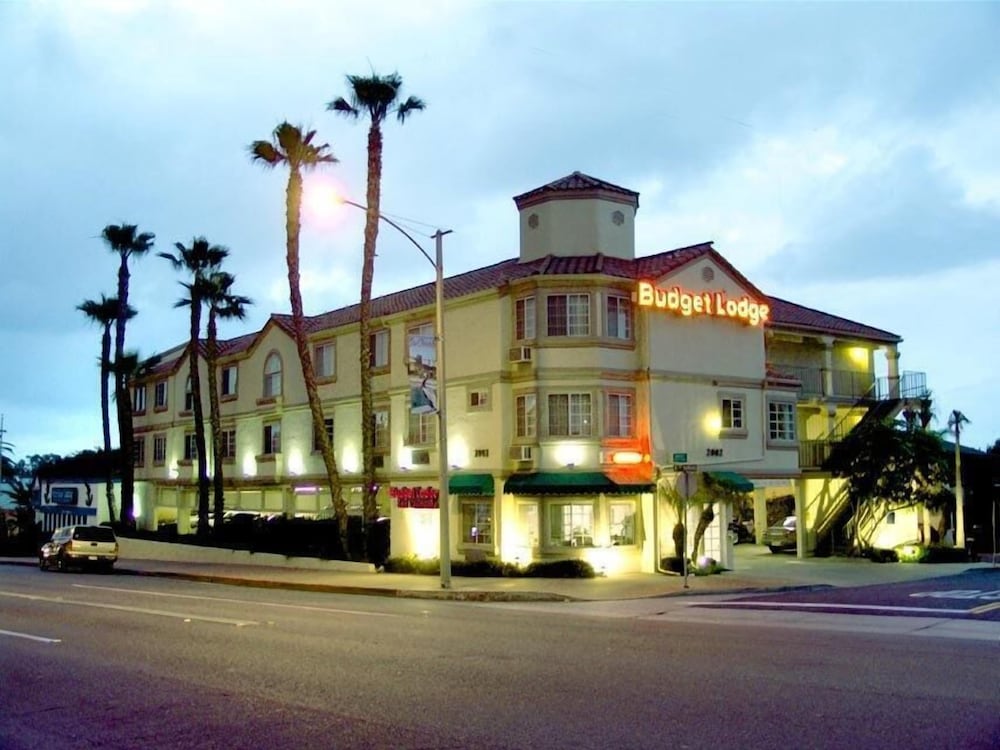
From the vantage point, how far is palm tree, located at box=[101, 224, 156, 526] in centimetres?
4922

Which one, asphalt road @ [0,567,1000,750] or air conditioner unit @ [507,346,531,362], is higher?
air conditioner unit @ [507,346,531,362]

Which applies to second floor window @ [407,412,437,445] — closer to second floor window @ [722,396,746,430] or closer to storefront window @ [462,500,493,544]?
storefront window @ [462,500,493,544]

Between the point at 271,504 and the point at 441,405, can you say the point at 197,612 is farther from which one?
the point at 271,504

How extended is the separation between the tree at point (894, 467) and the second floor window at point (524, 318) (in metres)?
12.1

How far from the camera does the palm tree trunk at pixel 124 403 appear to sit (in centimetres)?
4912

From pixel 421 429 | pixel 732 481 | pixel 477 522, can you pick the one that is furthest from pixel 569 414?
pixel 421 429

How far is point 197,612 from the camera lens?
1898 cm

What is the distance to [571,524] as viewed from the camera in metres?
30.2

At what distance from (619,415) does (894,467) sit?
9990 millimetres

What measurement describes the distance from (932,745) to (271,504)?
39928 millimetres

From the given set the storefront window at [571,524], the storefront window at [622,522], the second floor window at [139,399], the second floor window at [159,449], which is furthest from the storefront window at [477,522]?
the second floor window at [139,399]

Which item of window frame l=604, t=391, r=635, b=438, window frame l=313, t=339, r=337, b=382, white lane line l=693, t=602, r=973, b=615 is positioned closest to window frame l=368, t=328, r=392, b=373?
window frame l=313, t=339, r=337, b=382

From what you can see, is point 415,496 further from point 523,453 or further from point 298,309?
point 298,309

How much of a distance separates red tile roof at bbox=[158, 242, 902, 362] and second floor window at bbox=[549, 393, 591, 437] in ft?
11.6
